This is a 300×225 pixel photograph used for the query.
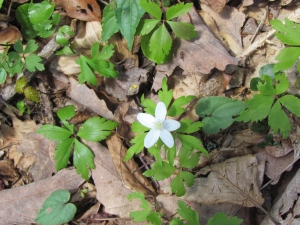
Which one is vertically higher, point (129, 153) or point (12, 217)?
point (129, 153)

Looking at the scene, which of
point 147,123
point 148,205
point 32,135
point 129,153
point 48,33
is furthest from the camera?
point 32,135

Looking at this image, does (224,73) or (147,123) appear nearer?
(147,123)

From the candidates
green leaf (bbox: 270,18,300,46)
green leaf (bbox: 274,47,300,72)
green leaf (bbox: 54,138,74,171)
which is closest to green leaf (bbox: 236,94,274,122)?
green leaf (bbox: 274,47,300,72)

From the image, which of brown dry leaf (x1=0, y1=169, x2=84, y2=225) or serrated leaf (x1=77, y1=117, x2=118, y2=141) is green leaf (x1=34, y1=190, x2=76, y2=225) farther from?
serrated leaf (x1=77, y1=117, x2=118, y2=141)

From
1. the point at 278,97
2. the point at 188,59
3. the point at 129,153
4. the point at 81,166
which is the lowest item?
the point at 81,166

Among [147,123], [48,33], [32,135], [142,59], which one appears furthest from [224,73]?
[32,135]

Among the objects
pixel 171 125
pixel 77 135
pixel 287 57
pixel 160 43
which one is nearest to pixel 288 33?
pixel 287 57

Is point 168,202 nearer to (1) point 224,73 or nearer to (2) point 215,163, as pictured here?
(2) point 215,163
